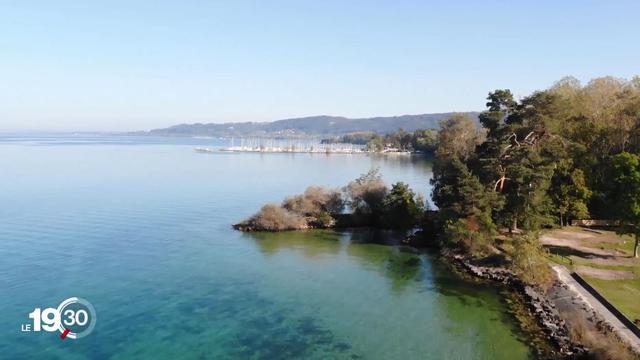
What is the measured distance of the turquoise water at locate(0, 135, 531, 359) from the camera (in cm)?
2183

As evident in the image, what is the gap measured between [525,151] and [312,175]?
201 ft

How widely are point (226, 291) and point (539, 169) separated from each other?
26.8 metres

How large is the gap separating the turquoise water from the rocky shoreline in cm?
157

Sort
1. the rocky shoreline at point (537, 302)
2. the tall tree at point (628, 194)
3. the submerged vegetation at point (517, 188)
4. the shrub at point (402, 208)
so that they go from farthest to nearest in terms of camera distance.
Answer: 1. the shrub at point (402, 208)
2. the submerged vegetation at point (517, 188)
3. the tall tree at point (628, 194)
4. the rocky shoreline at point (537, 302)

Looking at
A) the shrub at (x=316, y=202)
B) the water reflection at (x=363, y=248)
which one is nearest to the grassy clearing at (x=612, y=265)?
the water reflection at (x=363, y=248)

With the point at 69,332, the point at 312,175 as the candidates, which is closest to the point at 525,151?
the point at 69,332

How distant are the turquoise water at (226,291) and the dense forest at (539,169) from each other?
6311 millimetres

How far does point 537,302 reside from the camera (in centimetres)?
2672

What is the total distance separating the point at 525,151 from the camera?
4047 cm

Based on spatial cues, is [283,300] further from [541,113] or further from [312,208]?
[541,113]

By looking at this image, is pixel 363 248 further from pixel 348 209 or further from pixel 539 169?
pixel 539 169

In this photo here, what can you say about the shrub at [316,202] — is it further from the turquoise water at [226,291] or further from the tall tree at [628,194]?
the tall tree at [628,194]

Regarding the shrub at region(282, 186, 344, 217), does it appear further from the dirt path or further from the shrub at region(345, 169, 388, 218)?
the dirt path

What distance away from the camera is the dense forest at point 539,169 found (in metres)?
34.8
